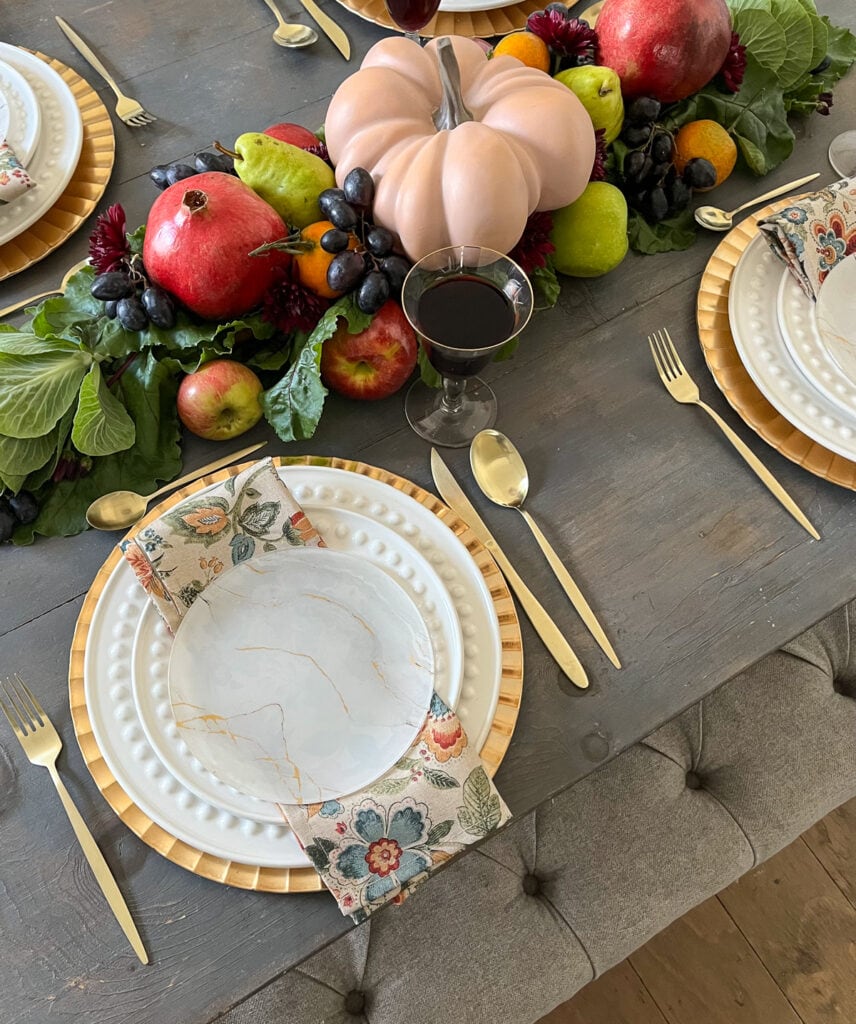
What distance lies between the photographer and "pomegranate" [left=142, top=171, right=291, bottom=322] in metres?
0.56

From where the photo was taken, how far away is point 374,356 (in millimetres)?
605

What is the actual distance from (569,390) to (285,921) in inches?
18.3

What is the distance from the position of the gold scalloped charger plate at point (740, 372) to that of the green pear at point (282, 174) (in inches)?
13.9

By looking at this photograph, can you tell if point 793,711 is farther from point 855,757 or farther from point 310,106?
point 310,106

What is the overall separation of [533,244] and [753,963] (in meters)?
0.98

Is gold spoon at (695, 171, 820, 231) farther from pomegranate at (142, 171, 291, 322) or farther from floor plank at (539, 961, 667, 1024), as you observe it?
floor plank at (539, 961, 667, 1024)

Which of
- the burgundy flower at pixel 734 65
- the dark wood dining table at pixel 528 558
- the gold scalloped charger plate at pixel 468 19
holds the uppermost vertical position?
the gold scalloped charger plate at pixel 468 19

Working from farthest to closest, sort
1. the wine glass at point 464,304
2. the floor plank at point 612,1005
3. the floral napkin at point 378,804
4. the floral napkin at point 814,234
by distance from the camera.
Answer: the floor plank at point 612,1005, the floral napkin at point 814,234, the wine glass at point 464,304, the floral napkin at point 378,804

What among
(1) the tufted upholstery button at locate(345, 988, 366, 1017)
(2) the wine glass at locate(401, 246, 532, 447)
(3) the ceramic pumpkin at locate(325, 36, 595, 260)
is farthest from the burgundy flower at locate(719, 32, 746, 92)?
(1) the tufted upholstery button at locate(345, 988, 366, 1017)

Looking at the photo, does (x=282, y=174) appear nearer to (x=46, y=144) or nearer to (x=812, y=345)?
(x=46, y=144)

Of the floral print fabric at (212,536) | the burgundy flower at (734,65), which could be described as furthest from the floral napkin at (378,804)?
the burgundy flower at (734,65)

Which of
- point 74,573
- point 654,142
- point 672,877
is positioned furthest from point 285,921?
point 654,142

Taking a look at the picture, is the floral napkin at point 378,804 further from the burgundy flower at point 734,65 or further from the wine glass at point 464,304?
→ the burgundy flower at point 734,65

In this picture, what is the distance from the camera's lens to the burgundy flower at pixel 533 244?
640 mm
